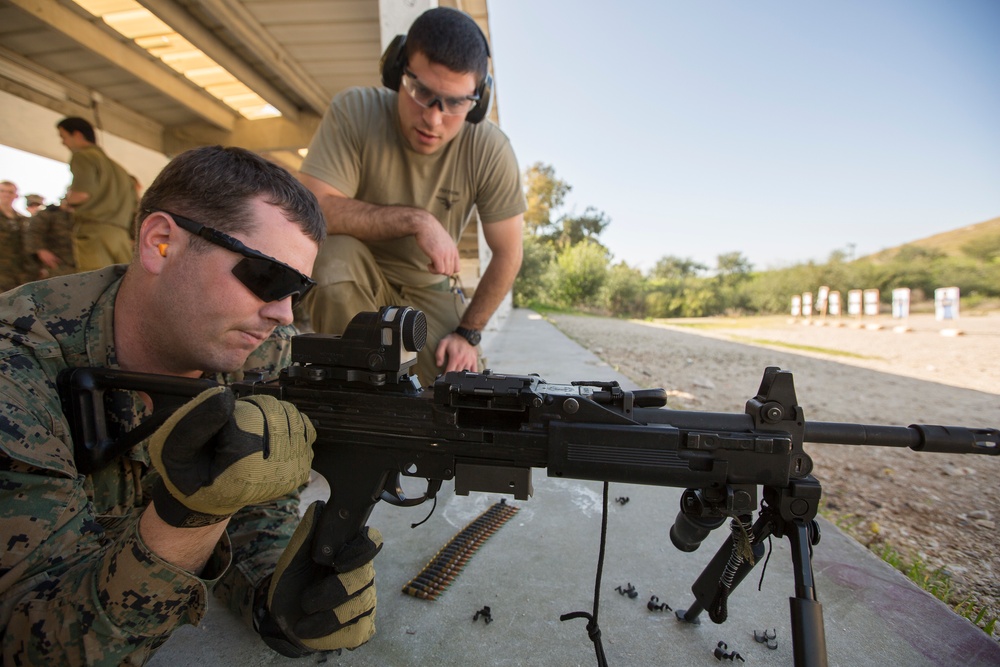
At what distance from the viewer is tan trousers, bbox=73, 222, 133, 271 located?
5199 mm

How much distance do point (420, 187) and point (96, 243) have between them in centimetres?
450

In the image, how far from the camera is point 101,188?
5.07 m

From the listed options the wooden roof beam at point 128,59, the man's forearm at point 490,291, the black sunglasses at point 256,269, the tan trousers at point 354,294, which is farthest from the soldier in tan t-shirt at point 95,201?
the black sunglasses at point 256,269

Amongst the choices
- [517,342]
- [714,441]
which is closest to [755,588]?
[714,441]

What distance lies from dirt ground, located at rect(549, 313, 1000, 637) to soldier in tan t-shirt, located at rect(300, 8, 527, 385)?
2.55m

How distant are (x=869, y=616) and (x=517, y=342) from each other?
7.76m

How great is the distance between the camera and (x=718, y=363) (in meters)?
9.10

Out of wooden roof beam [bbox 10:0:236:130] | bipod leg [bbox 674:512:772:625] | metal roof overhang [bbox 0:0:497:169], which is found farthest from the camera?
metal roof overhang [bbox 0:0:497:169]

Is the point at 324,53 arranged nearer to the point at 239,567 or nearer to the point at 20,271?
the point at 20,271

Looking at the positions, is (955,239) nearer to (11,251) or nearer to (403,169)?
(403,169)

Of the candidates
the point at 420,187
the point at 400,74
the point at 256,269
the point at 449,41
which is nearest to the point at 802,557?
the point at 256,269

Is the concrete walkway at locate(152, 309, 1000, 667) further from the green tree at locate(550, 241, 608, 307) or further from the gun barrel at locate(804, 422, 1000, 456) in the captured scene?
the green tree at locate(550, 241, 608, 307)

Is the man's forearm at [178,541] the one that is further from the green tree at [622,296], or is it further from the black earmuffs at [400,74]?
the green tree at [622,296]

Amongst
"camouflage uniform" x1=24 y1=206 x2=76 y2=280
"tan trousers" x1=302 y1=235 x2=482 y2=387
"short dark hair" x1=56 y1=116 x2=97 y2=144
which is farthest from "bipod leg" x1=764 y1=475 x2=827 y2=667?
"camouflage uniform" x1=24 y1=206 x2=76 y2=280
